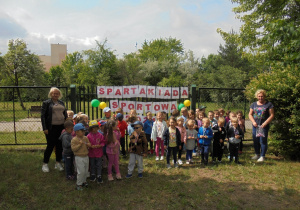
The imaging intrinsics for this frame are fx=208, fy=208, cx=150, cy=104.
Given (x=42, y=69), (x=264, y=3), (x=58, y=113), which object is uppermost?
(x=264, y=3)

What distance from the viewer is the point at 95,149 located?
4137 millimetres

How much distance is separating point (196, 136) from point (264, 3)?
302 inches

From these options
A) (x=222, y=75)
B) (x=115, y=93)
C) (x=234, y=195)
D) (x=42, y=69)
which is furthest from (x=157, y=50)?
(x=234, y=195)

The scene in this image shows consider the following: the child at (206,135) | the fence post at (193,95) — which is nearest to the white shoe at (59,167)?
the child at (206,135)

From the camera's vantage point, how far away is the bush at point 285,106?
505 centimetres

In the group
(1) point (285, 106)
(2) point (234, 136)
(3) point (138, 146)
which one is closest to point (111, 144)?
(3) point (138, 146)

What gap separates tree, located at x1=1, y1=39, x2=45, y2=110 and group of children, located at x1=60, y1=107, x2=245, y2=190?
14609 millimetres

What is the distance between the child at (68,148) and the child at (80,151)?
343 millimetres

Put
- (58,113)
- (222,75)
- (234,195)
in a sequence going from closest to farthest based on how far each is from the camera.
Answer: (234,195) → (58,113) → (222,75)

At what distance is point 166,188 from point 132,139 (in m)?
1.21

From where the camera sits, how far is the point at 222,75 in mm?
24234

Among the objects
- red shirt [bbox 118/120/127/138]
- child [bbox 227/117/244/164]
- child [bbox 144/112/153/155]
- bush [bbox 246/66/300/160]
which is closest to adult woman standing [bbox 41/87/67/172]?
red shirt [bbox 118/120/127/138]

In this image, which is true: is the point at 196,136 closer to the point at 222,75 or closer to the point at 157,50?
the point at 222,75

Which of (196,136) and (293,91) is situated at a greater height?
(293,91)
